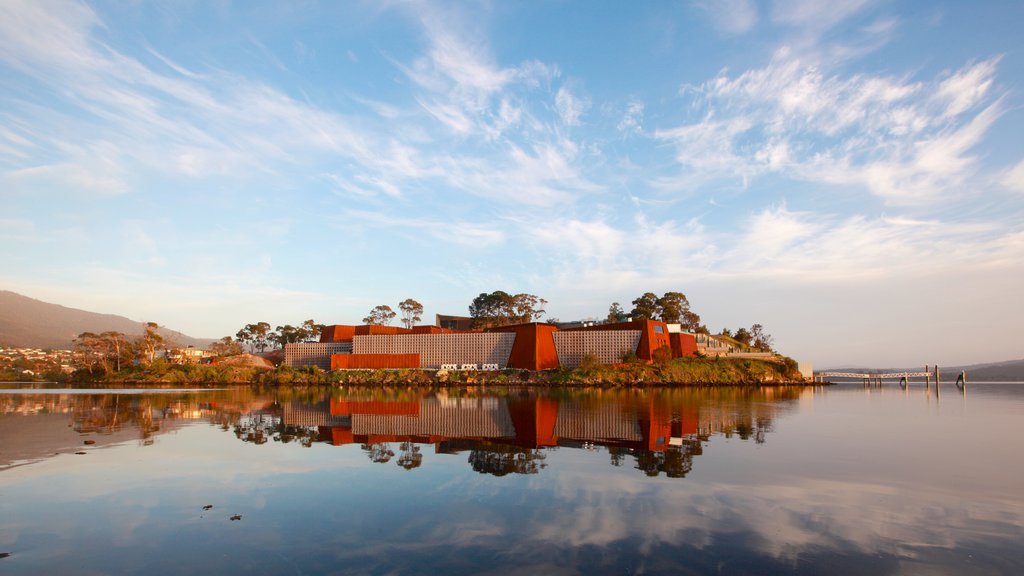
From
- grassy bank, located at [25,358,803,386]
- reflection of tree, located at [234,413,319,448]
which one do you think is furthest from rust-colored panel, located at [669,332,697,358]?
reflection of tree, located at [234,413,319,448]

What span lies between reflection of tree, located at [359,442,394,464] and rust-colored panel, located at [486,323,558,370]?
199ft

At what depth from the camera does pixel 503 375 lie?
3246 inches

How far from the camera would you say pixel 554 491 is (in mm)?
15148

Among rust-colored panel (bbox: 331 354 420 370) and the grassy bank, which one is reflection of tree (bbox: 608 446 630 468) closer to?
the grassy bank

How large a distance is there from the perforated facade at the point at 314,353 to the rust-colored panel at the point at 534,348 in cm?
3380

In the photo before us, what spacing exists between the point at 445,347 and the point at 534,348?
1813cm

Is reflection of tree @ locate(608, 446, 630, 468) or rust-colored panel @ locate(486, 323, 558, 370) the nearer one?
reflection of tree @ locate(608, 446, 630, 468)

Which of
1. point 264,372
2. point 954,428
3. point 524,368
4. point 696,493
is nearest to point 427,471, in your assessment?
point 696,493

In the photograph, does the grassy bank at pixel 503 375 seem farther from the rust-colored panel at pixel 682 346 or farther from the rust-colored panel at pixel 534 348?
the rust-colored panel at pixel 682 346

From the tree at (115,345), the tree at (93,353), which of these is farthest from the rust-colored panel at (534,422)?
the tree at (115,345)

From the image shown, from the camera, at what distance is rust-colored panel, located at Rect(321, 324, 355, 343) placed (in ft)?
338

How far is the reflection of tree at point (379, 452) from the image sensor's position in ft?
66.1

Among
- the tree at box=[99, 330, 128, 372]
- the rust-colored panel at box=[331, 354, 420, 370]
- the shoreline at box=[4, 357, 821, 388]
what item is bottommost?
the shoreline at box=[4, 357, 821, 388]

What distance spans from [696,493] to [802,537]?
3669 mm
